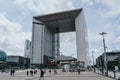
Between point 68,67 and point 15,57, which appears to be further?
point 15,57

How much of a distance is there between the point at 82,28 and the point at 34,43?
38407 mm

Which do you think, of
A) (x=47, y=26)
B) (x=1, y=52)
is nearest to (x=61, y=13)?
(x=47, y=26)

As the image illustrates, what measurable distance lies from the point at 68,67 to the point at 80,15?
55331mm

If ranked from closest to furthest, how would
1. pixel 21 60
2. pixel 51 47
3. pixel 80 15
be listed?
pixel 80 15 → pixel 51 47 → pixel 21 60

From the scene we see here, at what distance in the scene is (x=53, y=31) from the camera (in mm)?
166125

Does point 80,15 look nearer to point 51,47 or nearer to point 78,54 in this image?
point 78,54

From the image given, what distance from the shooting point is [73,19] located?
14175 centimetres

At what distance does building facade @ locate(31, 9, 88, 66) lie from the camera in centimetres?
13188

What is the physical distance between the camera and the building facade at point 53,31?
13188 centimetres

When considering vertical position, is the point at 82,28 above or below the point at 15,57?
above

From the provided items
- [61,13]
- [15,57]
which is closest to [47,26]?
[61,13]

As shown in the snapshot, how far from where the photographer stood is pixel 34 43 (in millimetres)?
144750

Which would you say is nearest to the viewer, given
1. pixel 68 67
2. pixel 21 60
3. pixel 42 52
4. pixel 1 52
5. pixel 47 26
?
pixel 68 67

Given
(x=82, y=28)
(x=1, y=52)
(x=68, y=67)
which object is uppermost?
(x=82, y=28)
